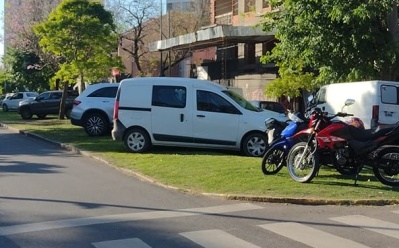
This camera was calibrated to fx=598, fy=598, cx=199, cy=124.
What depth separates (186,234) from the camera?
24.2 ft

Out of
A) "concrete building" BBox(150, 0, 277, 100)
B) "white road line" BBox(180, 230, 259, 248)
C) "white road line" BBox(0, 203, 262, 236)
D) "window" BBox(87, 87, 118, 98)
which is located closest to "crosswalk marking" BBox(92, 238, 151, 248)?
"white road line" BBox(180, 230, 259, 248)

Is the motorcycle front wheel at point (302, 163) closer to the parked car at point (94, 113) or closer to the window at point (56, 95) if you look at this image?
the parked car at point (94, 113)

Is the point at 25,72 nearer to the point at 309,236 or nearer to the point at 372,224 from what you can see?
the point at 372,224

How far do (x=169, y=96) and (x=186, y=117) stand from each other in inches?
28.3

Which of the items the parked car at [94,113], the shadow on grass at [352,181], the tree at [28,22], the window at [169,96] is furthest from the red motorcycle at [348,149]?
the tree at [28,22]

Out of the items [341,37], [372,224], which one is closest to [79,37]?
[341,37]

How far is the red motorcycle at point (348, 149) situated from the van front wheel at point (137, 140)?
224 inches

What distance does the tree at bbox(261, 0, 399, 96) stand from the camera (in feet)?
53.7

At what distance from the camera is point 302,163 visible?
1095 centimetres

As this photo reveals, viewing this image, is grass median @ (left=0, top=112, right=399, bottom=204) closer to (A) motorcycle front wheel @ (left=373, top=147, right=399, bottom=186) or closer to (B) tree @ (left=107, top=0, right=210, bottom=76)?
(A) motorcycle front wheel @ (left=373, top=147, right=399, bottom=186)

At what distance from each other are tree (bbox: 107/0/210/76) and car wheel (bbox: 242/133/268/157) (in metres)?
31.7

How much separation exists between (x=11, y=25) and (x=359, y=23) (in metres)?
29.3

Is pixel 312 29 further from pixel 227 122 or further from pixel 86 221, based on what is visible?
pixel 86 221

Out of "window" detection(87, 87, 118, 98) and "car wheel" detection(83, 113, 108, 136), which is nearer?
"car wheel" detection(83, 113, 108, 136)
